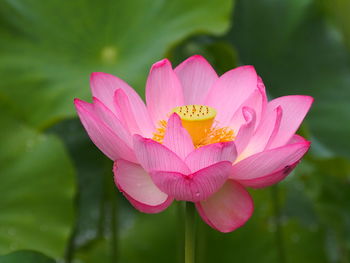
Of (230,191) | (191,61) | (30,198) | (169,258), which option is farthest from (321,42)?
(230,191)

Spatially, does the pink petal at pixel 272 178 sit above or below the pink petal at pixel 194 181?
below

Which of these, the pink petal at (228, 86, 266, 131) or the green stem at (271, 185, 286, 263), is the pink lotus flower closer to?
the pink petal at (228, 86, 266, 131)

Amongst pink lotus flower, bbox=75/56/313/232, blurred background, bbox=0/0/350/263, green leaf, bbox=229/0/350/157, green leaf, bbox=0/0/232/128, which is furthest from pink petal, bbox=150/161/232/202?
green leaf, bbox=229/0/350/157

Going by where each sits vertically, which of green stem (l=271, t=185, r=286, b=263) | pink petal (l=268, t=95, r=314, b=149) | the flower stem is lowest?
green stem (l=271, t=185, r=286, b=263)

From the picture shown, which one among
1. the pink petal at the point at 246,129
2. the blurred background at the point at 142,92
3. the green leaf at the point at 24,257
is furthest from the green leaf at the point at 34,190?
the pink petal at the point at 246,129

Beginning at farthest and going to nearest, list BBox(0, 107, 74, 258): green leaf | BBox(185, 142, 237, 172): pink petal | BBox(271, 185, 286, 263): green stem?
BBox(271, 185, 286, 263): green stem → BBox(0, 107, 74, 258): green leaf → BBox(185, 142, 237, 172): pink petal

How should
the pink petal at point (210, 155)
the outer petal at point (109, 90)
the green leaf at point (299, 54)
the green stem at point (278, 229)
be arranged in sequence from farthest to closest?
the green leaf at point (299, 54) → the green stem at point (278, 229) → the outer petal at point (109, 90) → the pink petal at point (210, 155)

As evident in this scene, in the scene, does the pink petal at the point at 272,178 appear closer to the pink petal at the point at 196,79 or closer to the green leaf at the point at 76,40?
the pink petal at the point at 196,79

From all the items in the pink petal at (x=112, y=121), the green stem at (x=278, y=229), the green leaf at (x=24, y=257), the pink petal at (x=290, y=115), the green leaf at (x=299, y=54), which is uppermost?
the pink petal at (x=112, y=121)
